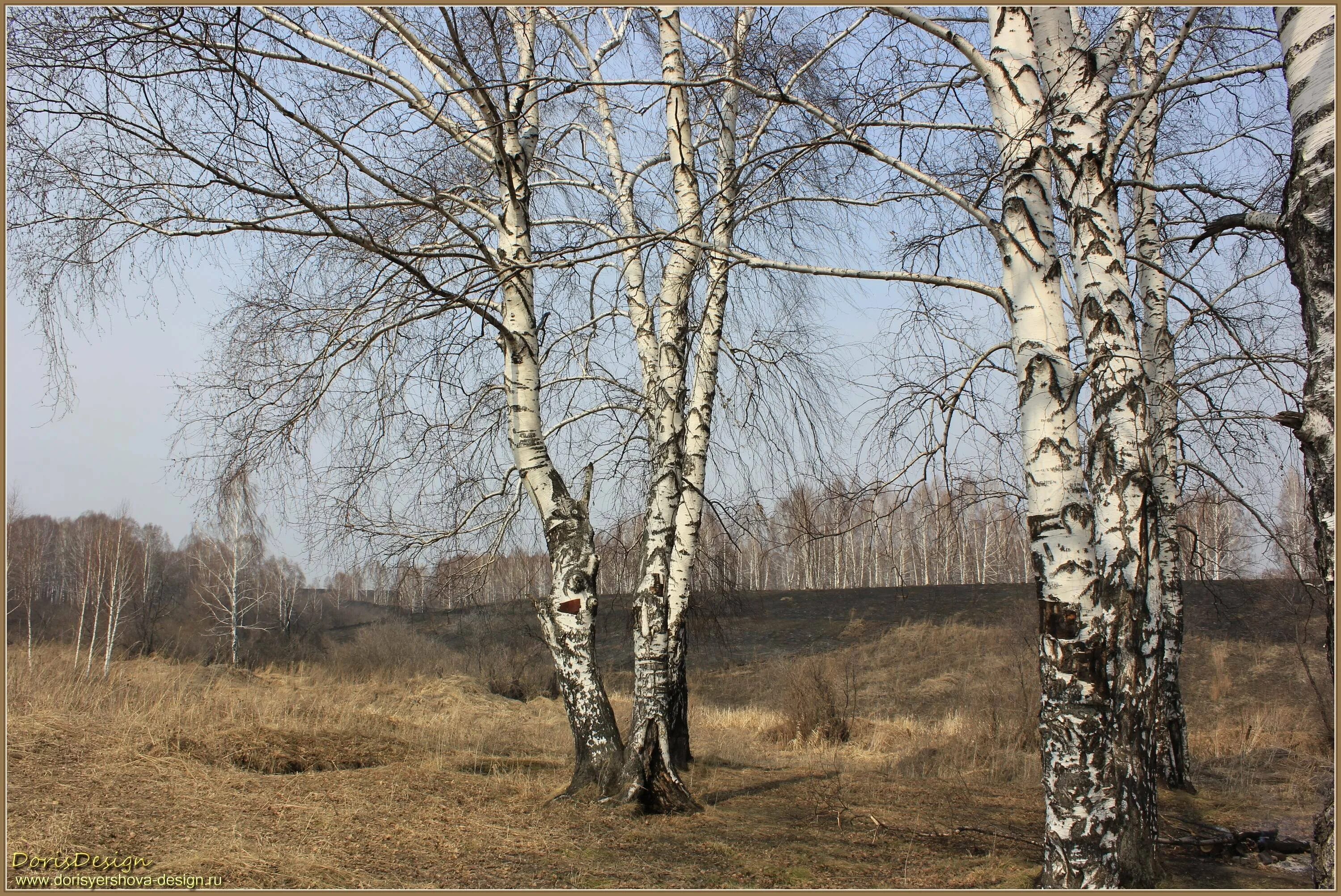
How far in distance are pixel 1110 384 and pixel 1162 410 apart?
390cm

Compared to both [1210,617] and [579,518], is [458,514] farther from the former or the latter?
[1210,617]

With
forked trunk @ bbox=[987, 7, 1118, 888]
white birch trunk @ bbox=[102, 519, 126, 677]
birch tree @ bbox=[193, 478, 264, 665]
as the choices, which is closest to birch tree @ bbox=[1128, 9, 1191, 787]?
forked trunk @ bbox=[987, 7, 1118, 888]

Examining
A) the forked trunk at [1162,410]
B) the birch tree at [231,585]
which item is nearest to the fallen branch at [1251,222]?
the forked trunk at [1162,410]

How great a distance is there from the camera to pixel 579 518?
20.6 ft

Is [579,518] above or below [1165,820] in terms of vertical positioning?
above

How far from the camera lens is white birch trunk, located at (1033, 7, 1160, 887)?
376 cm

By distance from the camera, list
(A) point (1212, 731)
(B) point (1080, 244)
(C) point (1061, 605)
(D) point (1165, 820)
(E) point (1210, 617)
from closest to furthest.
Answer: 1. (C) point (1061, 605)
2. (B) point (1080, 244)
3. (D) point (1165, 820)
4. (A) point (1212, 731)
5. (E) point (1210, 617)

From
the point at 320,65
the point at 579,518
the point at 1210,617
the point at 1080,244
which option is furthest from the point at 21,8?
the point at 1210,617

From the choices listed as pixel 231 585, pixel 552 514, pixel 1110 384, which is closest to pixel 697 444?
pixel 552 514

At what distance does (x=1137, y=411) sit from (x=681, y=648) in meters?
4.45

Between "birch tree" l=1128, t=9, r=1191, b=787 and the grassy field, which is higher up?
"birch tree" l=1128, t=9, r=1191, b=787

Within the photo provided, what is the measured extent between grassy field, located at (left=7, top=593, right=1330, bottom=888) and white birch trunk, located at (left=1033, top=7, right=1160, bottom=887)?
76 centimetres

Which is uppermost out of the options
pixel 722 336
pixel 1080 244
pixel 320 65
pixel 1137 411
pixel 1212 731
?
pixel 320 65

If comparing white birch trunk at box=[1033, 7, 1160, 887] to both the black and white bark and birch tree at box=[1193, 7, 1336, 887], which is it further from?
the black and white bark
